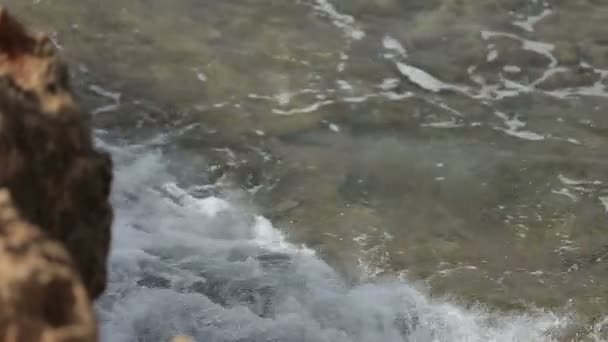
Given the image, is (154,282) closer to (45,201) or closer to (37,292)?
(45,201)

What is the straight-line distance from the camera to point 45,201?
2.29m

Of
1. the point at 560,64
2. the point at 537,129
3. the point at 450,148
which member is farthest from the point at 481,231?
the point at 560,64

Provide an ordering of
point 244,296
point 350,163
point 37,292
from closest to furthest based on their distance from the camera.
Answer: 1. point 37,292
2. point 244,296
3. point 350,163

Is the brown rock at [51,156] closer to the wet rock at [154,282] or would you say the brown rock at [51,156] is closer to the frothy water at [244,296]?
the frothy water at [244,296]

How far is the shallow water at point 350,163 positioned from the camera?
4.64 meters

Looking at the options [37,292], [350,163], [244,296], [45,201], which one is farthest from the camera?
[350,163]

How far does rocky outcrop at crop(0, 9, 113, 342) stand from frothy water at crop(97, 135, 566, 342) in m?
1.75

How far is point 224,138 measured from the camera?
5996 millimetres

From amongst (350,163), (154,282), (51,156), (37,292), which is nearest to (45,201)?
(51,156)

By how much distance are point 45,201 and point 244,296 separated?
2.45m

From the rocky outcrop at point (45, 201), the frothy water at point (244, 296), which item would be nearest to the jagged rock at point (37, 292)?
the rocky outcrop at point (45, 201)

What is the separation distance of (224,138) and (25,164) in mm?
3816

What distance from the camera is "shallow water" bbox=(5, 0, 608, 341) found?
4.64m

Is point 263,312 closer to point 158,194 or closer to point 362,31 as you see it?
point 158,194
